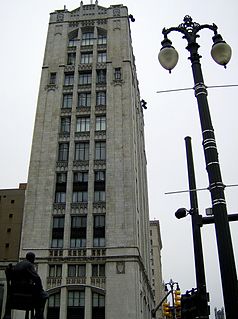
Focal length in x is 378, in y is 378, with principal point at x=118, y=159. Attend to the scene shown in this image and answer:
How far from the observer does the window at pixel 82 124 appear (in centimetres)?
5069

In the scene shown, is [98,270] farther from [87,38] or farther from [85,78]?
[87,38]

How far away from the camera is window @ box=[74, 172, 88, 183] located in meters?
46.9

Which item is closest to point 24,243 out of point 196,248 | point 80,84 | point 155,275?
point 80,84

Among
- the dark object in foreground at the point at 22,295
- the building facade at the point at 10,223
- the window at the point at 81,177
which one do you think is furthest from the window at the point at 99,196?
the dark object in foreground at the point at 22,295

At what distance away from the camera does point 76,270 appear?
4175 cm

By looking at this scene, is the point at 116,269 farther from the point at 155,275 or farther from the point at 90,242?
the point at 155,275

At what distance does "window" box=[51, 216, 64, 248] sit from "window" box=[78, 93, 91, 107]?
54.4ft

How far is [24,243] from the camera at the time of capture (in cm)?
4344

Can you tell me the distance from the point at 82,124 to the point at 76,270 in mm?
19448

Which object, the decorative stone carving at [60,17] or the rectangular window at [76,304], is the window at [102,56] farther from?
the rectangular window at [76,304]

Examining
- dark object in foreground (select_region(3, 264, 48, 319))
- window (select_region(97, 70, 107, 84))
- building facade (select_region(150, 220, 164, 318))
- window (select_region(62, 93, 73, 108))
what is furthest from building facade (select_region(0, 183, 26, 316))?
building facade (select_region(150, 220, 164, 318))

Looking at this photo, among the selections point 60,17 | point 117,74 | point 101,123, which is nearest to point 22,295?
point 101,123

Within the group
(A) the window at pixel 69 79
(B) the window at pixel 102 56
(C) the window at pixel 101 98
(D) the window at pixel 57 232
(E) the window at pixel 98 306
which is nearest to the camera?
(E) the window at pixel 98 306

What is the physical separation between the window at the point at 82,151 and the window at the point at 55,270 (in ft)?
45.0
